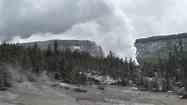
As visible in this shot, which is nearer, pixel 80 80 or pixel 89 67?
pixel 80 80

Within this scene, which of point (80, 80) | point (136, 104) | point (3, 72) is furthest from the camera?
point (80, 80)

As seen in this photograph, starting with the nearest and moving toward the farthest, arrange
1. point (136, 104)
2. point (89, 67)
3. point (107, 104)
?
1. point (107, 104)
2. point (136, 104)
3. point (89, 67)

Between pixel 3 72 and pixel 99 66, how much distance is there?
87218 millimetres

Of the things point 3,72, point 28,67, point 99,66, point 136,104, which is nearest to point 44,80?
point 28,67

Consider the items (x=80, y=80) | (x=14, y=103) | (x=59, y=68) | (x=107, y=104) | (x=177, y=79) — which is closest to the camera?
(x=14, y=103)

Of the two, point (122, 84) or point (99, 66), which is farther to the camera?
point (99, 66)

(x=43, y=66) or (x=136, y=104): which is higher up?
(x=43, y=66)

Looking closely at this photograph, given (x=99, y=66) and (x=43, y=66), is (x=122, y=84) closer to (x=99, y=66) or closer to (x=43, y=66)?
(x=43, y=66)

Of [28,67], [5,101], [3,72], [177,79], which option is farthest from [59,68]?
[5,101]

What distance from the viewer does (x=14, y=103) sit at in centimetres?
3950

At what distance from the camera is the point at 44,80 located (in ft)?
243

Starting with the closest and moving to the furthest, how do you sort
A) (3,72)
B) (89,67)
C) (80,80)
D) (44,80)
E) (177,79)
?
(3,72), (44,80), (80,80), (177,79), (89,67)

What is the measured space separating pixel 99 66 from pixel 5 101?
105 metres

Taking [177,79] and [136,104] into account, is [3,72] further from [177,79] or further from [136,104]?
[177,79]
